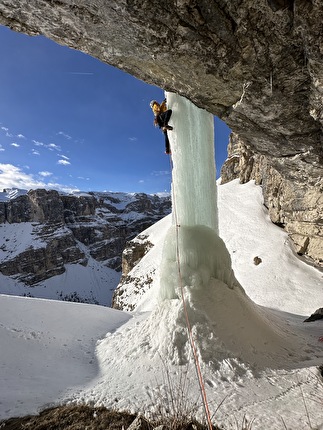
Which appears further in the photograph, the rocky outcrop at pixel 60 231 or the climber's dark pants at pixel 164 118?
the rocky outcrop at pixel 60 231

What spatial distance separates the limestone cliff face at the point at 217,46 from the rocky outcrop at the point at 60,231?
119 metres

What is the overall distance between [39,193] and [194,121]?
13655 cm

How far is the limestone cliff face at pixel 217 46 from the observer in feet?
11.3

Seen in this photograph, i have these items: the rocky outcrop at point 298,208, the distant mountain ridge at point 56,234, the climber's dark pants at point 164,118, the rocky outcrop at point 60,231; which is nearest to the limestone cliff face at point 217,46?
the rocky outcrop at point 298,208

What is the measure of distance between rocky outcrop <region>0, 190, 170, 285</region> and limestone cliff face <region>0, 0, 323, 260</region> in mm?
118516

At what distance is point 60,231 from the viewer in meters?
123

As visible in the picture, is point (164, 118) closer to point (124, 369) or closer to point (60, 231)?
point (124, 369)

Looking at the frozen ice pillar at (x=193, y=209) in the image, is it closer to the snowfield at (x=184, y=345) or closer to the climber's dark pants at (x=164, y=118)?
the snowfield at (x=184, y=345)

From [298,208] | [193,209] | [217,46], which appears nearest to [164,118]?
[193,209]

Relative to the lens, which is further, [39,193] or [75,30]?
[39,193]

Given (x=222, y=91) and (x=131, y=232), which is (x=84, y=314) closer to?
(x=222, y=91)

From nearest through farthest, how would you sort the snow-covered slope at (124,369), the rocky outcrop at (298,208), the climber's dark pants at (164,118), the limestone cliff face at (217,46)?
the limestone cliff face at (217,46) → the snow-covered slope at (124,369) → the climber's dark pants at (164,118) → the rocky outcrop at (298,208)

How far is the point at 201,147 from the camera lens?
751 cm

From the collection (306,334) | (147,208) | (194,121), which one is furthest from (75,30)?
(147,208)
